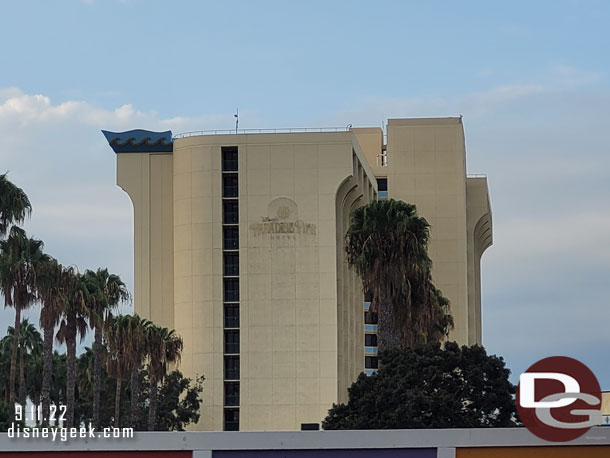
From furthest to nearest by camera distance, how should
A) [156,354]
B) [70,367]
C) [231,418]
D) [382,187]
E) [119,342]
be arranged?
[382,187] < [231,418] < [156,354] < [119,342] < [70,367]

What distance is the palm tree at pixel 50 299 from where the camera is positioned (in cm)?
7469

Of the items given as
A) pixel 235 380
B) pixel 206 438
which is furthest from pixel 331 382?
pixel 206 438

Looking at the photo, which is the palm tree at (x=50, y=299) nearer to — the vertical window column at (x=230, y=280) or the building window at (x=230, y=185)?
the vertical window column at (x=230, y=280)

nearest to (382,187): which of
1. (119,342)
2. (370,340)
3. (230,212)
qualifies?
(370,340)

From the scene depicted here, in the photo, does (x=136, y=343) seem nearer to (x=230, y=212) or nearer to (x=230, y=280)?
(x=230, y=280)

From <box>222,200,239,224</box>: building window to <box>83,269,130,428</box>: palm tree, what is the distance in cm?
2466

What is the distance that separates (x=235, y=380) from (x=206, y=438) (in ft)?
245

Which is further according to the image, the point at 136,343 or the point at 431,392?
the point at 136,343

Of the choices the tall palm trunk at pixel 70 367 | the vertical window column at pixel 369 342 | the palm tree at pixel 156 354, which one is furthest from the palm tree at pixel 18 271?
the vertical window column at pixel 369 342

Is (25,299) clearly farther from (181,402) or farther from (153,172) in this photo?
(153,172)

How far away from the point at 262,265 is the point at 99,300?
2846 centimetres

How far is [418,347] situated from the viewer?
240ft

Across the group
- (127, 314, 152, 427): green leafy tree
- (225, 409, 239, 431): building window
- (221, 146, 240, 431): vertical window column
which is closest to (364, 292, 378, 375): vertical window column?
(221, 146, 240, 431): vertical window column

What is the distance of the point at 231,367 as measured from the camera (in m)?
107
